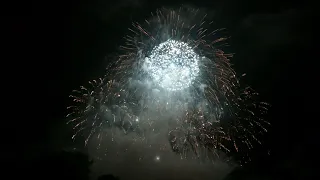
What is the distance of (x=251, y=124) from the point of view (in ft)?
113

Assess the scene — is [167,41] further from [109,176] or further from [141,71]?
[109,176]

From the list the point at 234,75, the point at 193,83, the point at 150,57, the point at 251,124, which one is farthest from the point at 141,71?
the point at 251,124

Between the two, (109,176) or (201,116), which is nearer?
(201,116)

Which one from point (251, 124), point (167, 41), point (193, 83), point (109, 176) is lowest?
point (251, 124)

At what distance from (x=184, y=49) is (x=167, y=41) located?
1.21 meters

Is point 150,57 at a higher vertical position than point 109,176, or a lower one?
lower

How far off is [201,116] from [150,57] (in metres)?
5.12

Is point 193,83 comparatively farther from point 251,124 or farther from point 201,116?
point 251,124

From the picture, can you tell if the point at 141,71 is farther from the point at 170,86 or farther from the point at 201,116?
the point at 201,116

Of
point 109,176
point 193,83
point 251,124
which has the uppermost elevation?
A: point 109,176

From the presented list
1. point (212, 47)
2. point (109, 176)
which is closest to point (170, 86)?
point (212, 47)

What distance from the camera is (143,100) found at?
112 ft

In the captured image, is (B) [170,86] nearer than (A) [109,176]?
Yes

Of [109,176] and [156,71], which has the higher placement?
[109,176]
